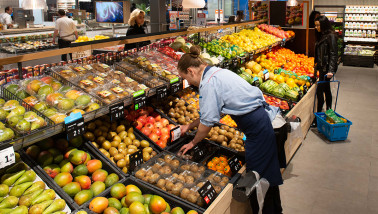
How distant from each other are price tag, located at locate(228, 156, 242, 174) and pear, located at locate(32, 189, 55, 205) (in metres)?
1.38

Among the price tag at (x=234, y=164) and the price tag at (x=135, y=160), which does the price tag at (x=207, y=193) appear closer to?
the price tag at (x=234, y=164)

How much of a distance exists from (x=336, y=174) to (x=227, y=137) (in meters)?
1.67

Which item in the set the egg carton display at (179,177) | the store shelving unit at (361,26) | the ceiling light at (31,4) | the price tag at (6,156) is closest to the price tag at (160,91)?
the egg carton display at (179,177)

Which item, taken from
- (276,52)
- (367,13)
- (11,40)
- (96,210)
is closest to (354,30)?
(367,13)

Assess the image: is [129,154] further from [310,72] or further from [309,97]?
[310,72]

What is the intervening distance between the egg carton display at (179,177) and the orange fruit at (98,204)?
16.4 inches

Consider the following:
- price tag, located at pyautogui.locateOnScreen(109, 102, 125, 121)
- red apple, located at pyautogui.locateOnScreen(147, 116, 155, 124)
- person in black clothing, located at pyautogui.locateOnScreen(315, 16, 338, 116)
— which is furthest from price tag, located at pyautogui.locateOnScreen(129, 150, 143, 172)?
person in black clothing, located at pyautogui.locateOnScreen(315, 16, 338, 116)

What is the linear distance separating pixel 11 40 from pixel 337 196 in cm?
766

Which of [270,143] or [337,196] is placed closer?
[270,143]

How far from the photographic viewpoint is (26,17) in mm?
10375

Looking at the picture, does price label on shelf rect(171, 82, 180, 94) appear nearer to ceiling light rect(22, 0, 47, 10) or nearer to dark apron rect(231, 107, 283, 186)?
dark apron rect(231, 107, 283, 186)

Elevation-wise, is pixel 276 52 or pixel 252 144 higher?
pixel 276 52

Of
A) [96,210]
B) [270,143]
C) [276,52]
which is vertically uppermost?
[276,52]

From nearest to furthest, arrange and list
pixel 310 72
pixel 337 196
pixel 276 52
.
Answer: pixel 337 196 → pixel 310 72 → pixel 276 52
